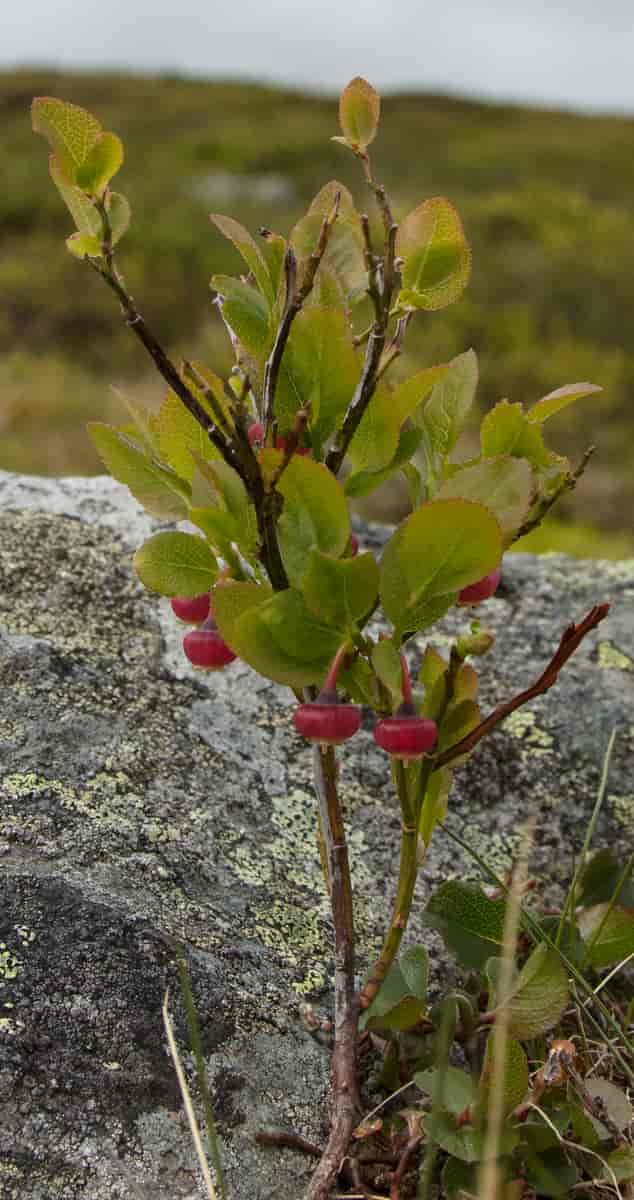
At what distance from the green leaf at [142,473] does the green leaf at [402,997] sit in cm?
52

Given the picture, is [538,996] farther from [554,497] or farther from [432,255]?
[432,255]

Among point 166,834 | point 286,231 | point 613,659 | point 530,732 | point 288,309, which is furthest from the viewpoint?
point 286,231

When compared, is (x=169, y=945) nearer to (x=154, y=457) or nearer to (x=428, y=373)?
(x=154, y=457)

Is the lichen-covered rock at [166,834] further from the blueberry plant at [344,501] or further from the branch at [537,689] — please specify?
the branch at [537,689]

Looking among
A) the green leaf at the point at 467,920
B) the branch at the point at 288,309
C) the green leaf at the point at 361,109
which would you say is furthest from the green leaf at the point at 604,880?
the green leaf at the point at 361,109

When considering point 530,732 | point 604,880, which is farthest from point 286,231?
point 604,880

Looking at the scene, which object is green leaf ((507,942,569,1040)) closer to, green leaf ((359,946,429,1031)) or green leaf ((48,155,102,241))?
green leaf ((359,946,429,1031))

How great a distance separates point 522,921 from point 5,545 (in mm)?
998

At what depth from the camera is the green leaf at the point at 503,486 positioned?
1038 mm

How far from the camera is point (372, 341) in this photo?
3.31 ft

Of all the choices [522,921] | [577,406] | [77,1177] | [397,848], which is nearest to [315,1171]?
[77,1177]

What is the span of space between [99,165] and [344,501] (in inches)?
14.1

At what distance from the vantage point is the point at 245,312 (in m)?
1.03

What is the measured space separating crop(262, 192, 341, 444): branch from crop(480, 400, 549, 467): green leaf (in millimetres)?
223
